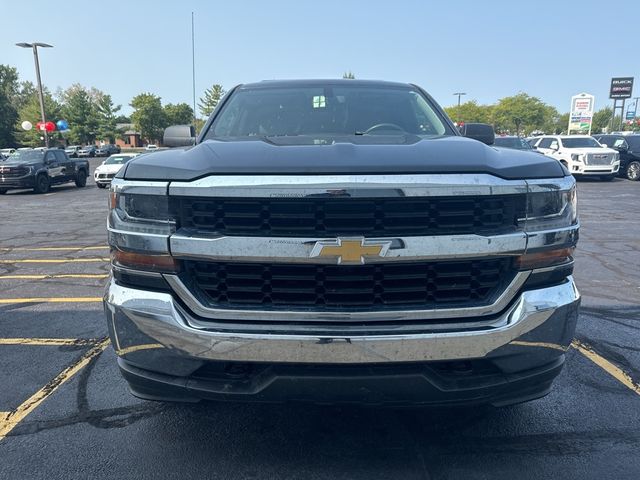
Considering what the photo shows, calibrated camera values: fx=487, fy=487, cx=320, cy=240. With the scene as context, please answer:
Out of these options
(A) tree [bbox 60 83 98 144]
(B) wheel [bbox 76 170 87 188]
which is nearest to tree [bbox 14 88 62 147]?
(A) tree [bbox 60 83 98 144]

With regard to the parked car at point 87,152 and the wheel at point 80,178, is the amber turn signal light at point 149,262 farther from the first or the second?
the parked car at point 87,152

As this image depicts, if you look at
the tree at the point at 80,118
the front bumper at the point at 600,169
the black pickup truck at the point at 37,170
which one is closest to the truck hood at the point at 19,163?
the black pickup truck at the point at 37,170

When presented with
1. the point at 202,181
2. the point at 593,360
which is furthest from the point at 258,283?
the point at 593,360

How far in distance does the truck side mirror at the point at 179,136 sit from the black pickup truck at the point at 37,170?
17.8 metres

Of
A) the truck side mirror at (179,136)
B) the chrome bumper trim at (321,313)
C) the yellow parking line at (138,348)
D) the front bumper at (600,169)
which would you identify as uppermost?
the truck side mirror at (179,136)

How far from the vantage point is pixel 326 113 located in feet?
11.5

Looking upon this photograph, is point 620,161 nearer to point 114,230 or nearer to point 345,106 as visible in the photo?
point 345,106

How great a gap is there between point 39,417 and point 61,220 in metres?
9.97

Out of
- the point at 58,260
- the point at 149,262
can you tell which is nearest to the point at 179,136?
the point at 149,262

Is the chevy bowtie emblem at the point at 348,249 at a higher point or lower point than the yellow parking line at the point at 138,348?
higher

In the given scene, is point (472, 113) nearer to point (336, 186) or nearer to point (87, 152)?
point (87, 152)

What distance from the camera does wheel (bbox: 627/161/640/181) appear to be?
66.9 ft

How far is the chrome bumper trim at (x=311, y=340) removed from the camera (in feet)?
6.30

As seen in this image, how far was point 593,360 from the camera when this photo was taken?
137 inches
